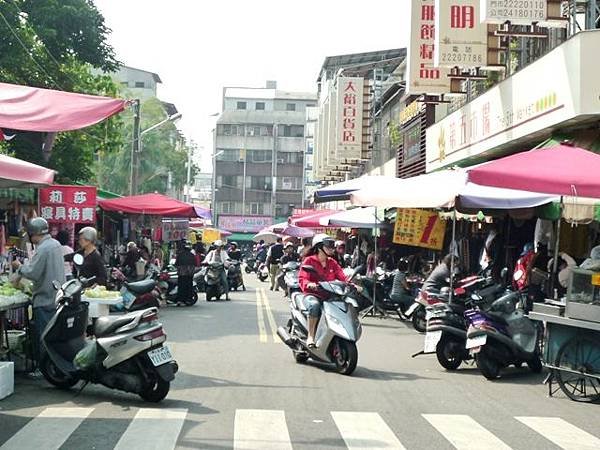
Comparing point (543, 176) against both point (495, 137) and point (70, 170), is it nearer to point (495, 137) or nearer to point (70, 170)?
point (495, 137)

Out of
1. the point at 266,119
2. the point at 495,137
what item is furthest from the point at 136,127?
the point at 266,119

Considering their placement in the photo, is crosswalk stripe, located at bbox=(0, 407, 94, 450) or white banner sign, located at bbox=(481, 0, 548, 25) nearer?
crosswalk stripe, located at bbox=(0, 407, 94, 450)

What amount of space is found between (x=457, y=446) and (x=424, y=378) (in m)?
3.71

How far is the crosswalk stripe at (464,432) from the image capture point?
704 cm

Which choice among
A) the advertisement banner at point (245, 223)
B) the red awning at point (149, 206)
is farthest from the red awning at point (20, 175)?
the advertisement banner at point (245, 223)

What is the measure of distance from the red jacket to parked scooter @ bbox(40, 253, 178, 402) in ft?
9.57

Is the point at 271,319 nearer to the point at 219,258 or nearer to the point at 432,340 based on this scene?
the point at 219,258

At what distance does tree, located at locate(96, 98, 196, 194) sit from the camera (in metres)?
55.9

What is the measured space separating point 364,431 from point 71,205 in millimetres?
12913

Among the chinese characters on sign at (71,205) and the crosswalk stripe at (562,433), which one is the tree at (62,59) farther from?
the crosswalk stripe at (562,433)

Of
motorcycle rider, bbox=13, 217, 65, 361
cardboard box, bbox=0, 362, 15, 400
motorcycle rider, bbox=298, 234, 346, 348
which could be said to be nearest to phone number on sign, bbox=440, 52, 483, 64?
motorcycle rider, bbox=298, 234, 346, 348

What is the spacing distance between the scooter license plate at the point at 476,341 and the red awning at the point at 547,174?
1977 millimetres

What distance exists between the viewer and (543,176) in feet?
31.5

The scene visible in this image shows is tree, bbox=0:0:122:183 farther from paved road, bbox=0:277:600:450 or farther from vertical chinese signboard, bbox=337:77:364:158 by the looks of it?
paved road, bbox=0:277:600:450
